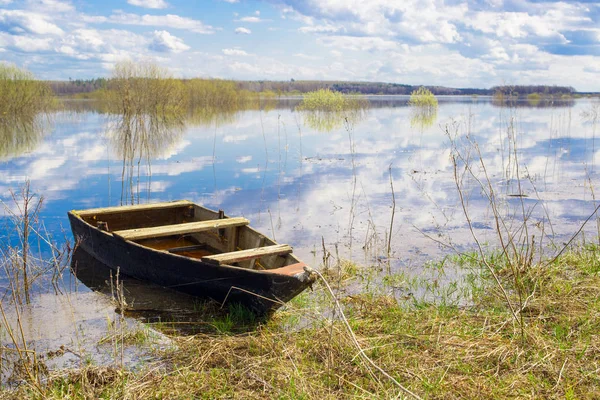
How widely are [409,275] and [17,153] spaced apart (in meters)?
16.3

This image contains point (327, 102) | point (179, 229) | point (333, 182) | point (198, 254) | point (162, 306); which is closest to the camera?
point (162, 306)

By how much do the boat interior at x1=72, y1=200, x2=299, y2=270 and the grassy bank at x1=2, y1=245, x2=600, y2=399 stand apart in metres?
0.62

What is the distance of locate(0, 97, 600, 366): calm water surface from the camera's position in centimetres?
895

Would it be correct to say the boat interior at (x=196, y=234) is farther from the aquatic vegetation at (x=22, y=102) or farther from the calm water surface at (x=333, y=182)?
the aquatic vegetation at (x=22, y=102)

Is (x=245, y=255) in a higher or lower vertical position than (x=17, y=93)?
lower

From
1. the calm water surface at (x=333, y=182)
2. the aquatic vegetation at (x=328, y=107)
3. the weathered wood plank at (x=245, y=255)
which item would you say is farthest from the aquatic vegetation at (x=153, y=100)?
the weathered wood plank at (x=245, y=255)

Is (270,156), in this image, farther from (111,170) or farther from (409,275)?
(409,275)

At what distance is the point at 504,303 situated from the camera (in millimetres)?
5734

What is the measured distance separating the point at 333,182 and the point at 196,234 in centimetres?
609

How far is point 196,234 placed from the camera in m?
8.07

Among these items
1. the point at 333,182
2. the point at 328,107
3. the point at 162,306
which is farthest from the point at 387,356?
the point at 328,107

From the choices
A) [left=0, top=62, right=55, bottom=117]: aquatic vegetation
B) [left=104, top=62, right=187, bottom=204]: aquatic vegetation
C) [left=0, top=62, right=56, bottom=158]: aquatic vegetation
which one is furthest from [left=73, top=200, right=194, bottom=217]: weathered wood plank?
[left=0, top=62, right=55, bottom=117]: aquatic vegetation

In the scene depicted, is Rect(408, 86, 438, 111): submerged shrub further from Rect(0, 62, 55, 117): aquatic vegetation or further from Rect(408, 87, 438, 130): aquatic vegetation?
Rect(0, 62, 55, 117): aquatic vegetation

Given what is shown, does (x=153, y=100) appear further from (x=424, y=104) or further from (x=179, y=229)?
(x=179, y=229)
